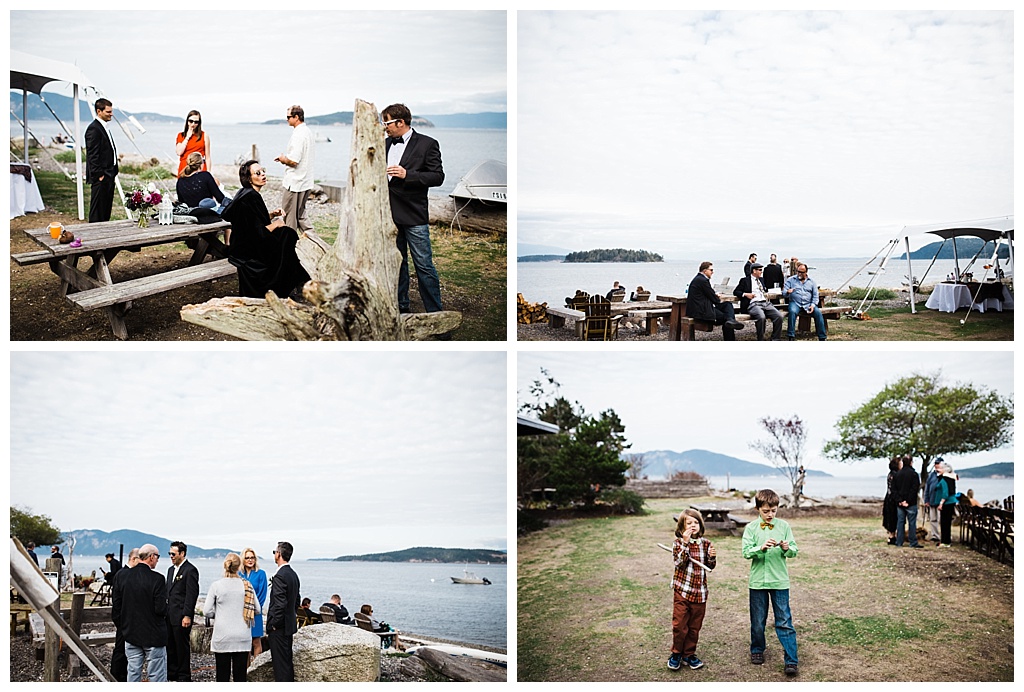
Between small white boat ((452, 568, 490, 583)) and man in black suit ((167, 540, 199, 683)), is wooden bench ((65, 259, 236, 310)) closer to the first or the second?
man in black suit ((167, 540, 199, 683))

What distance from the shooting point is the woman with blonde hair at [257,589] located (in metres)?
5.79

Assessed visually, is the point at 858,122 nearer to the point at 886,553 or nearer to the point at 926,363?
the point at 926,363

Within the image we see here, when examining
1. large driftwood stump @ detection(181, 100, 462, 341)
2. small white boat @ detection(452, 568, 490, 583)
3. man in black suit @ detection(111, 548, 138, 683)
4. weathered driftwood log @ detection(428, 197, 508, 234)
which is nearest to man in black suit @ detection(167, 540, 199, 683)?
man in black suit @ detection(111, 548, 138, 683)

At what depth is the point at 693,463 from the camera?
6.34 m

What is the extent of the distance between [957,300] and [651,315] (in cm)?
227

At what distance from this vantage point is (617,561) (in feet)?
20.3

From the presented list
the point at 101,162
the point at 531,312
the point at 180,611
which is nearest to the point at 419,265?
the point at 531,312

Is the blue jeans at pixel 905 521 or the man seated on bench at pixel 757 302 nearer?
the blue jeans at pixel 905 521

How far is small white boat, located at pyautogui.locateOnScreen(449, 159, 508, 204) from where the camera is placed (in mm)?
6113

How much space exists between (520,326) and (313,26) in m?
2.56

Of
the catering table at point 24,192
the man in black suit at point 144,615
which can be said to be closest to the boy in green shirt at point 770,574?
the man in black suit at point 144,615

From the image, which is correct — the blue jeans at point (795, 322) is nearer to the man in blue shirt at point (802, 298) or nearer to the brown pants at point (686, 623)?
the man in blue shirt at point (802, 298)

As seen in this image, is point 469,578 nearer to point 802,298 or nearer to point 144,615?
point 144,615

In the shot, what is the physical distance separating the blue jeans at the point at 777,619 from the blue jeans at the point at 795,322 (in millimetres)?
1841
